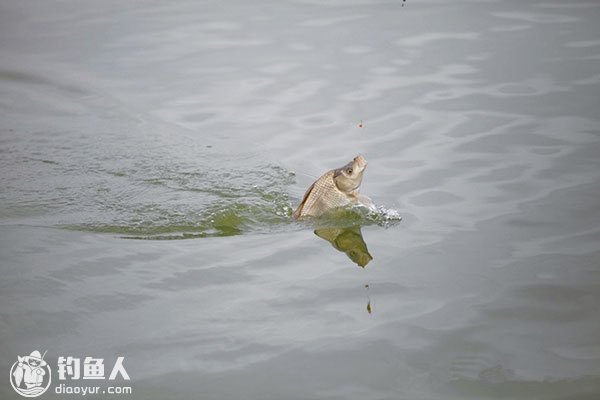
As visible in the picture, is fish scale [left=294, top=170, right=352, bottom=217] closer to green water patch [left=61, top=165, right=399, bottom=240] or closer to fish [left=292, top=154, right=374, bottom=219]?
fish [left=292, top=154, right=374, bottom=219]

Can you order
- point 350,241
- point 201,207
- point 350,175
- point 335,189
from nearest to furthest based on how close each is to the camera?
point 350,175 < point 335,189 < point 350,241 < point 201,207

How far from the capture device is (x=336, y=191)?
324 inches

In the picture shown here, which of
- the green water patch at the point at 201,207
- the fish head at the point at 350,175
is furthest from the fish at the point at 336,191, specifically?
the green water patch at the point at 201,207

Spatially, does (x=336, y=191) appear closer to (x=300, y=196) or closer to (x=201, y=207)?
(x=300, y=196)

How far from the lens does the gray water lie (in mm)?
6332

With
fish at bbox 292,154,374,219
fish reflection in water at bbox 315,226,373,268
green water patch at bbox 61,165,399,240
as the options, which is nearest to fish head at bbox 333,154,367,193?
fish at bbox 292,154,374,219

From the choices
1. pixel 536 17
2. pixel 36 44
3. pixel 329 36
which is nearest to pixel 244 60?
pixel 329 36

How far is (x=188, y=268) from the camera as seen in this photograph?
768 centimetres

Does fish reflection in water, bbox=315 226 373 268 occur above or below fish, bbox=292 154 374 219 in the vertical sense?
below

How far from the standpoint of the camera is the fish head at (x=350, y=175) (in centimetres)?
802

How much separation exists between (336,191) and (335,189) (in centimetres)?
3

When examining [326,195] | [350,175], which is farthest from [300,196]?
[350,175]

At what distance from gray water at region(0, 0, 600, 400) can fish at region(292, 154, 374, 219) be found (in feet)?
0.68

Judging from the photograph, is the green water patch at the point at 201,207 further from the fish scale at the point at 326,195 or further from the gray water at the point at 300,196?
the fish scale at the point at 326,195
